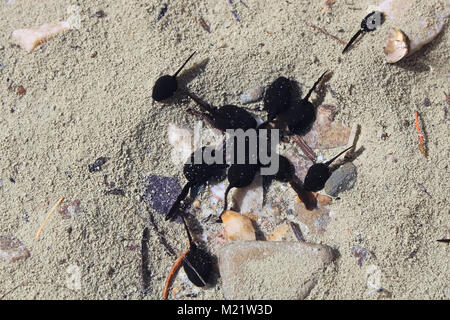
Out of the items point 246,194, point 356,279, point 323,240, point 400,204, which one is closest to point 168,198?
point 246,194

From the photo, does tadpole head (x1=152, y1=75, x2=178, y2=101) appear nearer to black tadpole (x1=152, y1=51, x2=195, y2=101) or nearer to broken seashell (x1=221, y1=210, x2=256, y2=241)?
black tadpole (x1=152, y1=51, x2=195, y2=101)

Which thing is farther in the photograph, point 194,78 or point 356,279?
point 194,78

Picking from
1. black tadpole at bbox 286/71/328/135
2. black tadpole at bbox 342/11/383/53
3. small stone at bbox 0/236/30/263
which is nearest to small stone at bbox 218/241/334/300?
black tadpole at bbox 286/71/328/135

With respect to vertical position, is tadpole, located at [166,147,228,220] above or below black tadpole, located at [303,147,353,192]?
above

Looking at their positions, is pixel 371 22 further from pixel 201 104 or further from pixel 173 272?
pixel 173 272

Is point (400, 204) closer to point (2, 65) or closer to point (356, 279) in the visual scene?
point (356, 279)

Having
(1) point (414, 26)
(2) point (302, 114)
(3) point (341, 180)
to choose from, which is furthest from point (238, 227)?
(1) point (414, 26)
